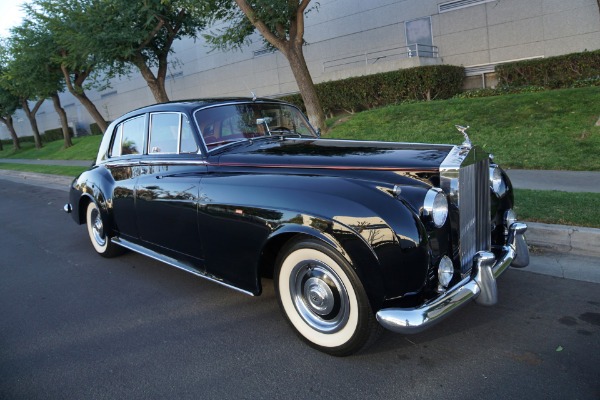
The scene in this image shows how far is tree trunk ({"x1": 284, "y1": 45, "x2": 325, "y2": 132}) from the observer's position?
1227 cm

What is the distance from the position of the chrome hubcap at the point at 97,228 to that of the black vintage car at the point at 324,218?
1173 mm

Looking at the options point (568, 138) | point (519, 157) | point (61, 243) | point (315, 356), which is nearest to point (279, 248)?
point (315, 356)

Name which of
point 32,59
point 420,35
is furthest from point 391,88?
point 32,59

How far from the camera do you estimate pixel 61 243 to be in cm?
634

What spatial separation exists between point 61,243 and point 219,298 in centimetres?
359

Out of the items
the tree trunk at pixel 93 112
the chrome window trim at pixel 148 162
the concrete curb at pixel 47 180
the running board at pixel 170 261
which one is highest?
the tree trunk at pixel 93 112

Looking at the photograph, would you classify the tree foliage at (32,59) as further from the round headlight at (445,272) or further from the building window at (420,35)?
the round headlight at (445,272)

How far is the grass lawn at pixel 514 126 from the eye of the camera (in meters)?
8.24

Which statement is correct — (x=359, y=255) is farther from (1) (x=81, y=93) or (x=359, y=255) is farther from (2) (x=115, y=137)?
(1) (x=81, y=93)

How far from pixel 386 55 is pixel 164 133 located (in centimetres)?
1765

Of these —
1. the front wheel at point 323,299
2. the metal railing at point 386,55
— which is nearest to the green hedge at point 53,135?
the metal railing at point 386,55

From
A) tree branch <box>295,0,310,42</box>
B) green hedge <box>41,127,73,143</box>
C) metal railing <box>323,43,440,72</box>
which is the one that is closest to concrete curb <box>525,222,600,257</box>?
tree branch <box>295,0,310,42</box>

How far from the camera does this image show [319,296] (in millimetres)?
2867

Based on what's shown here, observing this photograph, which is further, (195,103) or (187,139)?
(195,103)
